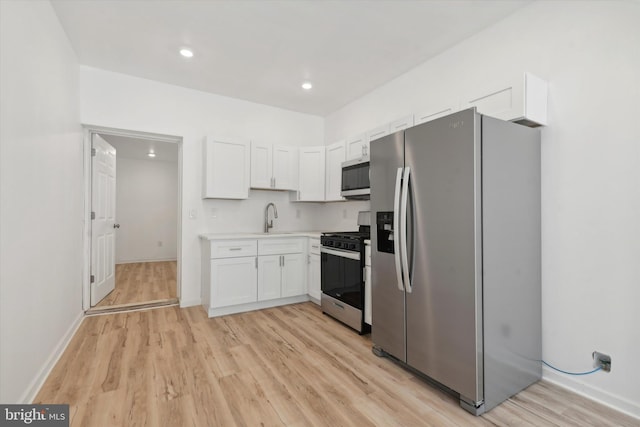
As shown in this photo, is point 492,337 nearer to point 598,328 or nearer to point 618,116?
point 598,328

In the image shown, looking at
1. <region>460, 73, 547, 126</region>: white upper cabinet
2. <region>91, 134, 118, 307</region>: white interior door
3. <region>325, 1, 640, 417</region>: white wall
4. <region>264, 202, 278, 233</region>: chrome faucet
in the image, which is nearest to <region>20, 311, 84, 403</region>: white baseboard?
<region>91, 134, 118, 307</region>: white interior door

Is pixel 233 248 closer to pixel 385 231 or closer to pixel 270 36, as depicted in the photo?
pixel 385 231

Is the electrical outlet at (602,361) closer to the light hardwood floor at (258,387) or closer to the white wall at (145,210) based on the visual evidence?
the light hardwood floor at (258,387)

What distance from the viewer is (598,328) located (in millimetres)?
1932

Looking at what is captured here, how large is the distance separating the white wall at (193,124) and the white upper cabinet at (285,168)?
0.35m

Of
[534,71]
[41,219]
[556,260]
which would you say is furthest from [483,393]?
[41,219]

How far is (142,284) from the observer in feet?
16.0

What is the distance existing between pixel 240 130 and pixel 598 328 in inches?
163

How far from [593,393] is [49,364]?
371 cm

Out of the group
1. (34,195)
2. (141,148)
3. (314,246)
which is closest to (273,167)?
(314,246)

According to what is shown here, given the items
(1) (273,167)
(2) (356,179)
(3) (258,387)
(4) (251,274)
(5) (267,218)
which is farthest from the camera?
(5) (267,218)

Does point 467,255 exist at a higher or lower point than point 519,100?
lower

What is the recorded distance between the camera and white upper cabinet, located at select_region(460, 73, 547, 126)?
6.68 ft

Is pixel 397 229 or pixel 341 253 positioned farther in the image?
pixel 341 253
